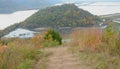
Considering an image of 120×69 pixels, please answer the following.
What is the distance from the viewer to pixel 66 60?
235 inches

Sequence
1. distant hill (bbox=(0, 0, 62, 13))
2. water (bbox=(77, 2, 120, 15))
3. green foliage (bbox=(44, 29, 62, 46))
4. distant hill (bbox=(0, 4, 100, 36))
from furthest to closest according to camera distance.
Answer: distant hill (bbox=(0, 0, 62, 13)) → water (bbox=(77, 2, 120, 15)) → distant hill (bbox=(0, 4, 100, 36)) → green foliage (bbox=(44, 29, 62, 46))

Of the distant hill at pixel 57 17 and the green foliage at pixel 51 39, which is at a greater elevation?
the green foliage at pixel 51 39

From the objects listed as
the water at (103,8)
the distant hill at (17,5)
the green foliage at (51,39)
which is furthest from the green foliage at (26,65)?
the distant hill at (17,5)

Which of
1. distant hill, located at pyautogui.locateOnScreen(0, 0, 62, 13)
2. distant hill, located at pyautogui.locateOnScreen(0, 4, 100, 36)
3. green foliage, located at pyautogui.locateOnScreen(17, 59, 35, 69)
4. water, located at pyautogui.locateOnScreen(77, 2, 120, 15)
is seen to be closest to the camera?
green foliage, located at pyautogui.locateOnScreen(17, 59, 35, 69)

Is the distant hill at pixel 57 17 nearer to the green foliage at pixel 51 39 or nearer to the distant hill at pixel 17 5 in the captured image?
the distant hill at pixel 17 5

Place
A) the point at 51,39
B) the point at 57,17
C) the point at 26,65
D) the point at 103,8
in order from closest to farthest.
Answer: the point at 26,65 < the point at 51,39 < the point at 57,17 < the point at 103,8

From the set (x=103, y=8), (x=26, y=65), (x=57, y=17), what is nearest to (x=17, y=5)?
(x=103, y=8)

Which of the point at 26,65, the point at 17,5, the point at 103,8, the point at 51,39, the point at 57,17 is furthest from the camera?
the point at 17,5

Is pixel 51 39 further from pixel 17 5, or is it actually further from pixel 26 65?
pixel 17 5

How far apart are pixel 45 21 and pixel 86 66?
33206mm

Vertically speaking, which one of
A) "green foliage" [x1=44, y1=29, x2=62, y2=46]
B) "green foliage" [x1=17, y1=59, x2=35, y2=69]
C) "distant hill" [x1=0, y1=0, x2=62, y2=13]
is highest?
"green foliage" [x1=17, y1=59, x2=35, y2=69]

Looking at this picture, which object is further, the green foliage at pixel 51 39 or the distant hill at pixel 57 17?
the distant hill at pixel 57 17

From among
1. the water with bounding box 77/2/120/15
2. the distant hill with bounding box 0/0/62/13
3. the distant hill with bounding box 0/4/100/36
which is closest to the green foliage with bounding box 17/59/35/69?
the distant hill with bounding box 0/4/100/36

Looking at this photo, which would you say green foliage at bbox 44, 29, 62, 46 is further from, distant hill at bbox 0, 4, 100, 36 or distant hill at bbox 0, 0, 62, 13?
distant hill at bbox 0, 0, 62, 13
